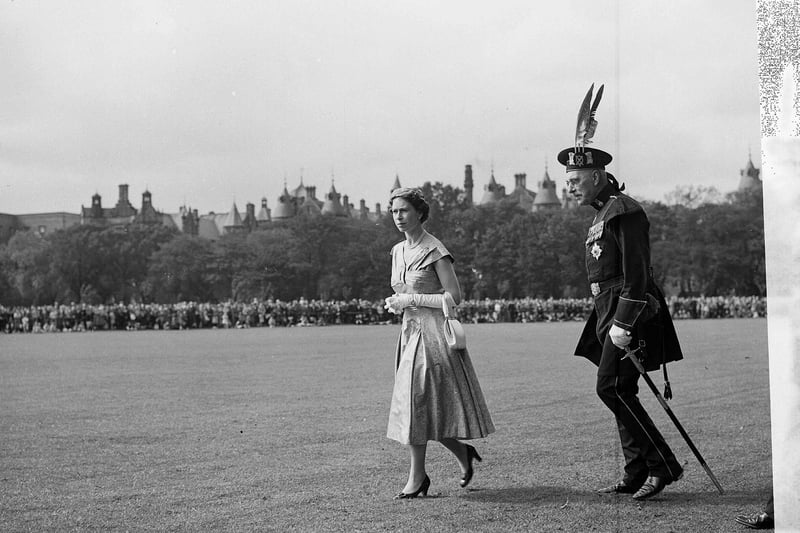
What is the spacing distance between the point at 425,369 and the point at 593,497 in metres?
1.25

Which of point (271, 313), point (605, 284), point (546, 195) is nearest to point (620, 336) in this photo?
point (605, 284)

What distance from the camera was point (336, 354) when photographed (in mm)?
22766

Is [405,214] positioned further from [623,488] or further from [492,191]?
[492,191]

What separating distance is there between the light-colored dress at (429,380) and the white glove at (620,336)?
36.8 inches

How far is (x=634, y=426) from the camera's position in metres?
6.00

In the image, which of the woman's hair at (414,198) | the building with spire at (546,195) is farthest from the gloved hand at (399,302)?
Answer: the building with spire at (546,195)

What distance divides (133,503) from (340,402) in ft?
19.9

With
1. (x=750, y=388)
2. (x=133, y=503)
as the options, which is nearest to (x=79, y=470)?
(x=133, y=503)

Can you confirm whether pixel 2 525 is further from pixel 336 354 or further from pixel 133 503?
pixel 336 354

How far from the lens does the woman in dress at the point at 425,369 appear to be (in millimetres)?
6109

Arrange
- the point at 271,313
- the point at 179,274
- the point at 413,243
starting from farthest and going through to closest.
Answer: the point at 179,274
the point at 271,313
the point at 413,243

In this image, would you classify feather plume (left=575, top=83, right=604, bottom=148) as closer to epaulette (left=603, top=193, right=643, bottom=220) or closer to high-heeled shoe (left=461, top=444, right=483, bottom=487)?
epaulette (left=603, top=193, right=643, bottom=220)

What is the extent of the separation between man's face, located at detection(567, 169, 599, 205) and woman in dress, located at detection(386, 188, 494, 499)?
89 centimetres

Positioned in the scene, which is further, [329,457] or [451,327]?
[329,457]
